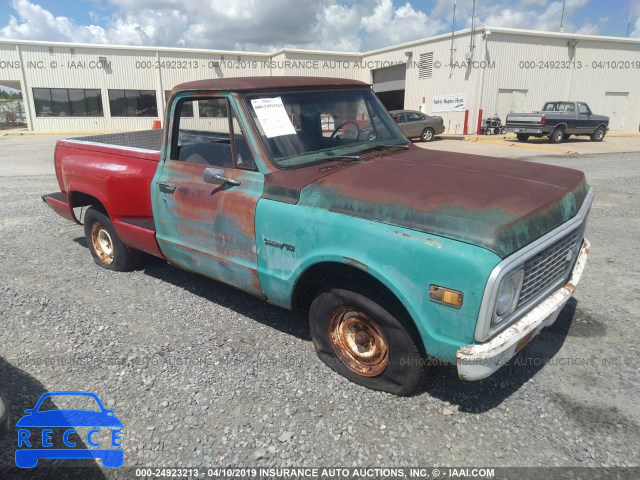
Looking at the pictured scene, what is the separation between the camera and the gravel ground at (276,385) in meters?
2.53

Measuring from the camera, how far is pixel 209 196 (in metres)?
3.46

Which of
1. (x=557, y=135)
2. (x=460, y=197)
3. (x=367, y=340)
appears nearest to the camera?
→ (x=460, y=197)

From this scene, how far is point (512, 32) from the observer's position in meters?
24.1

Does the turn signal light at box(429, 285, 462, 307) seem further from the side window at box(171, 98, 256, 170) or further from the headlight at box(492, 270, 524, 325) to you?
the side window at box(171, 98, 256, 170)

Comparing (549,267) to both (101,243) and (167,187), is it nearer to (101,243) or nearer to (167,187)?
(167,187)

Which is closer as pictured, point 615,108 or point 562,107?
point 562,107

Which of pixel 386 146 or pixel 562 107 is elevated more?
pixel 562 107

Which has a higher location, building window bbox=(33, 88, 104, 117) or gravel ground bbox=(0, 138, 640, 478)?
building window bbox=(33, 88, 104, 117)

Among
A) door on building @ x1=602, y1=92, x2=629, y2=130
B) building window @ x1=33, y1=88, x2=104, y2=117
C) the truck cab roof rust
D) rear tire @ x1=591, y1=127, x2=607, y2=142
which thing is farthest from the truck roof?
building window @ x1=33, y1=88, x2=104, y2=117

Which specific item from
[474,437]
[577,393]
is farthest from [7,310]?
[577,393]

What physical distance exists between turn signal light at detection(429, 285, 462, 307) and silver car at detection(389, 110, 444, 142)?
1958cm

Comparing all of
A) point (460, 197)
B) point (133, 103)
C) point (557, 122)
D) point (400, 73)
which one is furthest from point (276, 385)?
point (133, 103)

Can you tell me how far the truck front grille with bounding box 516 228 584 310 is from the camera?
2.56 metres

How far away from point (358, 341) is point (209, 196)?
1529 mm
